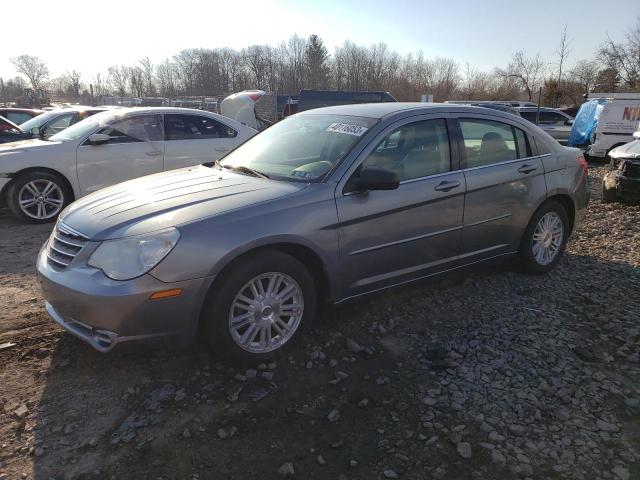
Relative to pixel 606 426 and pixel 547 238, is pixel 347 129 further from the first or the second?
pixel 606 426

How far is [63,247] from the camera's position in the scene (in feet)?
10.3

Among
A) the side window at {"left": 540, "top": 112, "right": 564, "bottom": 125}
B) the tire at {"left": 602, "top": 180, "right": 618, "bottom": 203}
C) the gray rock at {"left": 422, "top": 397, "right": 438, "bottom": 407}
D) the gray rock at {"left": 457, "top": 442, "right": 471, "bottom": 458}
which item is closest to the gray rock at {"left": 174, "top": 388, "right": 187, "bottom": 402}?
the gray rock at {"left": 422, "top": 397, "right": 438, "bottom": 407}

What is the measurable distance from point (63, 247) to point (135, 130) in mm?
4728

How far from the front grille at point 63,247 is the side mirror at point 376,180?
5.99 ft

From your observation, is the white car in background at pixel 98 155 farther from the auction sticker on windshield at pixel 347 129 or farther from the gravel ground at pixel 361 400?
the auction sticker on windshield at pixel 347 129

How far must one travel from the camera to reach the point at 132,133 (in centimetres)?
737

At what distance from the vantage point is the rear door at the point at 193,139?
758 centimetres

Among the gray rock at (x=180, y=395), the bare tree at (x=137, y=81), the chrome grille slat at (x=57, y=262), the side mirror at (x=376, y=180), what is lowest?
the gray rock at (x=180, y=395)

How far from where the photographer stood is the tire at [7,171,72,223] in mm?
6789

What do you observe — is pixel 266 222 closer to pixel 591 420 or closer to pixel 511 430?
pixel 511 430

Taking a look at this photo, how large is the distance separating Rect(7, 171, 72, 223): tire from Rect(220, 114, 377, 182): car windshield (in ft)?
13.1

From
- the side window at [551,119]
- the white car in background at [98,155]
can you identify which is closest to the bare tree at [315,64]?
the side window at [551,119]

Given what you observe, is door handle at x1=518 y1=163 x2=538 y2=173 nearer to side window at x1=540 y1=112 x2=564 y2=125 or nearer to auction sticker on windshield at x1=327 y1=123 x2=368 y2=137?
auction sticker on windshield at x1=327 y1=123 x2=368 y2=137

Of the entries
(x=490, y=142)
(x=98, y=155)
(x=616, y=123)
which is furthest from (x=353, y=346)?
(x=616, y=123)
